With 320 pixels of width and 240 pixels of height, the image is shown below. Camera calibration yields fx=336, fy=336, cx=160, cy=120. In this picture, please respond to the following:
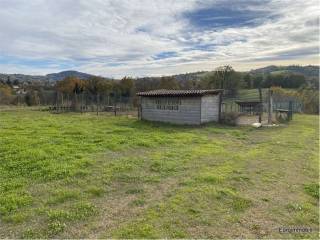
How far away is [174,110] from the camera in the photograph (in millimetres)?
20984

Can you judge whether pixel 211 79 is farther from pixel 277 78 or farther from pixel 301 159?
pixel 301 159

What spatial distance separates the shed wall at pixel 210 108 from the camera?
20.1 metres

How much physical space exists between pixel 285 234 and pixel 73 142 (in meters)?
8.58

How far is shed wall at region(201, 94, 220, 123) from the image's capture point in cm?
2008

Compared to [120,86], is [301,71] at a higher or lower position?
higher

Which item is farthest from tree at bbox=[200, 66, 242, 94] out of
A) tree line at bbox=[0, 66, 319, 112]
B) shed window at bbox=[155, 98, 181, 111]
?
shed window at bbox=[155, 98, 181, 111]

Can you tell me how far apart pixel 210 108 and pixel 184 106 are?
5.42ft

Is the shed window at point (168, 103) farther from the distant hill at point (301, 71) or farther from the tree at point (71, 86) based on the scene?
the distant hill at point (301, 71)

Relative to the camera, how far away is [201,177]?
25.6ft

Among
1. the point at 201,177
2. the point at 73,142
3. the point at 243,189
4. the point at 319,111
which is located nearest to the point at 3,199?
the point at 201,177

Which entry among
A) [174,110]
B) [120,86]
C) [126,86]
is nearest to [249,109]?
[174,110]

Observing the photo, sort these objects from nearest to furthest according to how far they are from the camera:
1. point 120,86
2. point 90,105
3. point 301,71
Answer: point 90,105
point 120,86
point 301,71

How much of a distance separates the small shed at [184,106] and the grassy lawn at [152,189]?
7785mm

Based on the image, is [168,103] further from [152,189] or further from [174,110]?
[152,189]
